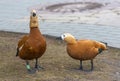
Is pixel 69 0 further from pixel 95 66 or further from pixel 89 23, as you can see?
pixel 95 66

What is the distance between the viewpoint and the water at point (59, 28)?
1051cm

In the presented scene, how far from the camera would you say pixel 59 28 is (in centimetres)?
1160

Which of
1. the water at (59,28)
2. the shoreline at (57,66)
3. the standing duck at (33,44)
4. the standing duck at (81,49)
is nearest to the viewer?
the standing duck at (33,44)

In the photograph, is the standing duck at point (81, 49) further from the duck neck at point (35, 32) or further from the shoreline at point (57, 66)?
the duck neck at point (35, 32)

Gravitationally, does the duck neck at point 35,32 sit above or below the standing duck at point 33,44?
above

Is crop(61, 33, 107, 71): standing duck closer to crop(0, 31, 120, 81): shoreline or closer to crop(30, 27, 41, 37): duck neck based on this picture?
crop(0, 31, 120, 81): shoreline

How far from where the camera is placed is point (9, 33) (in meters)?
11.1

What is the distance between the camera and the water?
1051 cm

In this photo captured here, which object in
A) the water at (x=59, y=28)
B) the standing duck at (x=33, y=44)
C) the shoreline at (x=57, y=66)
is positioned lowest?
the shoreline at (x=57, y=66)

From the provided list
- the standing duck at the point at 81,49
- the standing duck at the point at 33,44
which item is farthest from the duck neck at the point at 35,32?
the standing duck at the point at 81,49

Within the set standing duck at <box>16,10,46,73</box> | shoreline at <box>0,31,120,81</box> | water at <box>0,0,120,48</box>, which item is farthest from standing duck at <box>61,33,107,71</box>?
water at <box>0,0,120,48</box>

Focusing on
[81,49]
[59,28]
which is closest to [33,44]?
[81,49]

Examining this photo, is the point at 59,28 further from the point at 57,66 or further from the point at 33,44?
the point at 33,44

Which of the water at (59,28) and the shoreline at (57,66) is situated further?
the water at (59,28)
